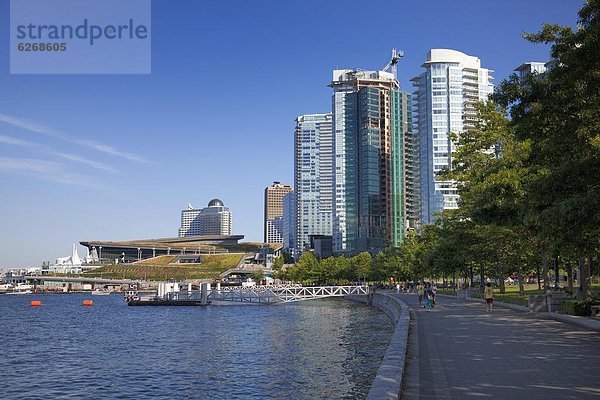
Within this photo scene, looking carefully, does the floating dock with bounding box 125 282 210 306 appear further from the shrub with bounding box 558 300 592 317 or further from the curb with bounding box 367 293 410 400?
the curb with bounding box 367 293 410 400

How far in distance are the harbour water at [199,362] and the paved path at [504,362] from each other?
3870 millimetres

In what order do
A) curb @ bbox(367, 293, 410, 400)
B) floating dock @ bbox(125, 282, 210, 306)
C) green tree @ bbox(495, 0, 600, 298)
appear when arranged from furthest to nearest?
floating dock @ bbox(125, 282, 210, 306)
green tree @ bbox(495, 0, 600, 298)
curb @ bbox(367, 293, 410, 400)

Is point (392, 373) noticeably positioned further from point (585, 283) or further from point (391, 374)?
point (585, 283)

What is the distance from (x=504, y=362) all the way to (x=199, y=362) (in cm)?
1921

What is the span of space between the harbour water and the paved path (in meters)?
3.87

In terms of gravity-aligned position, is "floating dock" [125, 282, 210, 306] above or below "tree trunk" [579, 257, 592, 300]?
below

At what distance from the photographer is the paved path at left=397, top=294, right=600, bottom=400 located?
1238 cm

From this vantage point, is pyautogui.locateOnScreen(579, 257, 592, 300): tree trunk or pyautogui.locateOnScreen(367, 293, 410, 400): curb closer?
pyautogui.locateOnScreen(367, 293, 410, 400): curb

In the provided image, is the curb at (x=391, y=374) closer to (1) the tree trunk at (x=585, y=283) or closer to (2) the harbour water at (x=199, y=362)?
(2) the harbour water at (x=199, y=362)

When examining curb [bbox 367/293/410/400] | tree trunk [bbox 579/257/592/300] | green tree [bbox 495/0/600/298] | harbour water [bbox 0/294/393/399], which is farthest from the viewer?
tree trunk [bbox 579/257/592/300]

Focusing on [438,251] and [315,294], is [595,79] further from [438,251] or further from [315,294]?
[315,294]

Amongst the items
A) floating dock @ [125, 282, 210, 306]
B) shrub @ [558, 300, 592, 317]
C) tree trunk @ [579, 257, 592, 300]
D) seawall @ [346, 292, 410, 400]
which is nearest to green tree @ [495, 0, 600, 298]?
shrub @ [558, 300, 592, 317]

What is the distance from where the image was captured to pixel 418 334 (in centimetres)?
2405

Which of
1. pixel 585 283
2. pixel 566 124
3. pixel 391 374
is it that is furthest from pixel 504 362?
pixel 585 283
